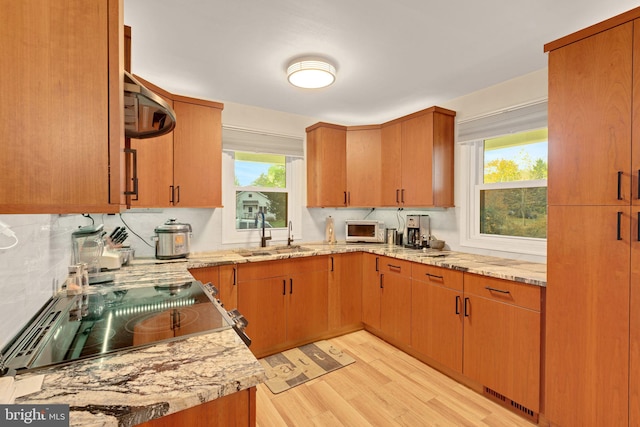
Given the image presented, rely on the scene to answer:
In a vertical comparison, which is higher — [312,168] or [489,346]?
[312,168]

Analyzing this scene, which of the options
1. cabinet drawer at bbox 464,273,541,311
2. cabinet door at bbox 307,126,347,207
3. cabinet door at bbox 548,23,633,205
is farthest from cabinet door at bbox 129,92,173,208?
cabinet door at bbox 548,23,633,205

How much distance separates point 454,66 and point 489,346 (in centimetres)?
212

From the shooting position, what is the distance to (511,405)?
2.04 metres

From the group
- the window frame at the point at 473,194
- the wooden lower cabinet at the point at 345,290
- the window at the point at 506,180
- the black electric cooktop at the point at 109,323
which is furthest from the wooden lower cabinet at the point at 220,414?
the window frame at the point at 473,194

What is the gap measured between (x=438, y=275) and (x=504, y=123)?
147 cm

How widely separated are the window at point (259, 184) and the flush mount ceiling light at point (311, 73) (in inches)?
42.9

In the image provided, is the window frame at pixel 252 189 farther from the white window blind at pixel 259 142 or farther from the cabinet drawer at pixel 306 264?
the cabinet drawer at pixel 306 264

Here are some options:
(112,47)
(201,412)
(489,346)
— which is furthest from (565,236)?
(112,47)

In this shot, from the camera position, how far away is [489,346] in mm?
2125

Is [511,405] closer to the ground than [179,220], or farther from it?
closer to the ground

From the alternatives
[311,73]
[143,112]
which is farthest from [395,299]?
[143,112]

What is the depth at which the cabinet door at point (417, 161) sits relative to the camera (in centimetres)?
297

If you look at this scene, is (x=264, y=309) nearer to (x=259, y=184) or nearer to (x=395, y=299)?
(x=395, y=299)

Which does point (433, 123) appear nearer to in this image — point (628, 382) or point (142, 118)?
point (628, 382)
